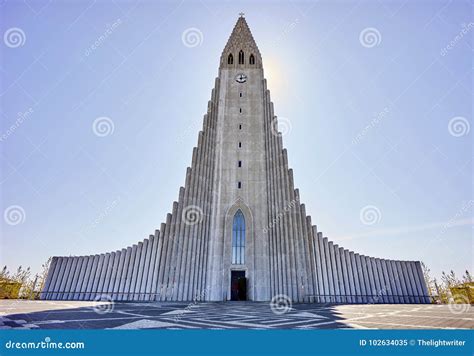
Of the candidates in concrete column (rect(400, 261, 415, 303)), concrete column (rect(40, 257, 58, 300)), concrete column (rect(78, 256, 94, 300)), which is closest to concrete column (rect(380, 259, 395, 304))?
concrete column (rect(400, 261, 415, 303))

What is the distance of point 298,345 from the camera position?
4.96 m

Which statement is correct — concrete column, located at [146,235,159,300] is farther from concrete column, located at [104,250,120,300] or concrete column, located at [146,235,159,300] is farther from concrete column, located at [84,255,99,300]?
concrete column, located at [84,255,99,300]

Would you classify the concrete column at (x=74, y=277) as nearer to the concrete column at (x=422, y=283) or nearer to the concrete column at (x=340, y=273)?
the concrete column at (x=340, y=273)

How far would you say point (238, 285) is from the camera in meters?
25.9

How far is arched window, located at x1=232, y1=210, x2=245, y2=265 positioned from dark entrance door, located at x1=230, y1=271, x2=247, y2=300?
106cm

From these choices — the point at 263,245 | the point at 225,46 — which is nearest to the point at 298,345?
the point at 263,245

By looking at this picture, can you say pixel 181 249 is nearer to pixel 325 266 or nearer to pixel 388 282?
pixel 325 266

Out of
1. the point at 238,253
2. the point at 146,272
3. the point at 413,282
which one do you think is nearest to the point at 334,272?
the point at 413,282

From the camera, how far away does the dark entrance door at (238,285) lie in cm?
2556

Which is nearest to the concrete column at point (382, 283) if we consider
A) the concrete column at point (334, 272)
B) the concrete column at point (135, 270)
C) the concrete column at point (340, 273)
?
the concrete column at point (340, 273)

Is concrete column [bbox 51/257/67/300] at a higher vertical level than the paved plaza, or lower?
higher

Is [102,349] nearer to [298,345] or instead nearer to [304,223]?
[298,345]

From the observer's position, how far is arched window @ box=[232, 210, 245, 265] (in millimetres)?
26219

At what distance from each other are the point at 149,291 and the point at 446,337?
25952 millimetres
